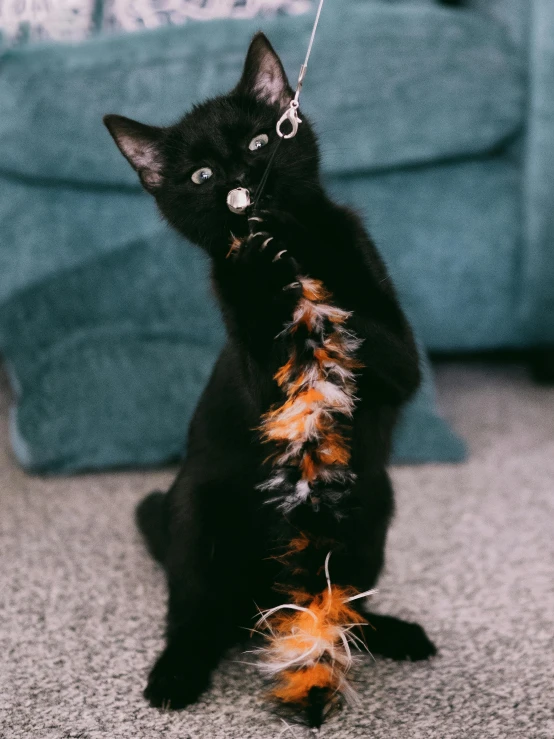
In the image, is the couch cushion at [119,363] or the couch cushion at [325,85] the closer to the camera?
the couch cushion at [119,363]

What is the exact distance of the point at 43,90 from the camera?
164 cm

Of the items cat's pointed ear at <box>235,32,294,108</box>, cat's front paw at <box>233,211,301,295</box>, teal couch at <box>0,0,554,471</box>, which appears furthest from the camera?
teal couch at <box>0,0,554,471</box>

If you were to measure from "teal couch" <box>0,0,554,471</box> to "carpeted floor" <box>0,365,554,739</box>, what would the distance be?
0.16 metres

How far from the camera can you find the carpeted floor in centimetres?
80

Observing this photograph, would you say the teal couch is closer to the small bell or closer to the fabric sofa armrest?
the fabric sofa armrest

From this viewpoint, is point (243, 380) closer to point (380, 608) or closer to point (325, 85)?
point (380, 608)

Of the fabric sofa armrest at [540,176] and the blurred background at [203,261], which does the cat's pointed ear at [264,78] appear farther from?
the fabric sofa armrest at [540,176]

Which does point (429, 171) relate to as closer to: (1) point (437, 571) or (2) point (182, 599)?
(1) point (437, 571)

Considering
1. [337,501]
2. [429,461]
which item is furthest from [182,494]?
[429,461]

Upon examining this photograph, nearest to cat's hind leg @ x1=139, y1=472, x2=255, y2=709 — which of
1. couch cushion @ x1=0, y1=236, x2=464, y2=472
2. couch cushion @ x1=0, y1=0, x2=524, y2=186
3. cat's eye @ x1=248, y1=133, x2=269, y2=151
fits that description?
cat's eye @ x1=248, y1=133, x2=269, y2=151

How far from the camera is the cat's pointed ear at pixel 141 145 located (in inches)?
38.5

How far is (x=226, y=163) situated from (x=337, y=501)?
1.38 feet

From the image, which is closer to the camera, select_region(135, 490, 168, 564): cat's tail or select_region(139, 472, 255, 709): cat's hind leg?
select_region(139, 472, 255, 709): cat's hind leg

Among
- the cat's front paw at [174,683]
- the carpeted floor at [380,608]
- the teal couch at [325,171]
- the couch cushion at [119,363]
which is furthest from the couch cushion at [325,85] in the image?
the cat's front paw at [174,683]
